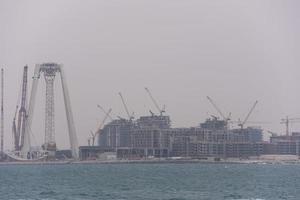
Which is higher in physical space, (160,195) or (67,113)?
(67,113)

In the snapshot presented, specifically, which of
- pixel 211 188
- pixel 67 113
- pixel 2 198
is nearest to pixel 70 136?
pixel 67 113

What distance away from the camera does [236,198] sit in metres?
64.7

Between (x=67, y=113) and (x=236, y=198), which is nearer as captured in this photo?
(x=236, y=198)

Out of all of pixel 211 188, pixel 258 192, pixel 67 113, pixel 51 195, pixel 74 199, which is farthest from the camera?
pixel 67 113

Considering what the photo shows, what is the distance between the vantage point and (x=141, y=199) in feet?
212

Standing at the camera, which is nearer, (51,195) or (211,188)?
(51,195)

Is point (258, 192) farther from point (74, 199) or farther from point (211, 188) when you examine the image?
point (74, 199)

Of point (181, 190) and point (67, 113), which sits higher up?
point (67, 113)

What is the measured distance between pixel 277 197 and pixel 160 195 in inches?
378

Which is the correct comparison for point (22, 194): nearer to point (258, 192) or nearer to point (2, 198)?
point (2, 198)

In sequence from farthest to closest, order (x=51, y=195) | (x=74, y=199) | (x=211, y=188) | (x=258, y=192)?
(x=211, y=188)
(x=258, y=192)
(x=51, y=195)
(x=74, y=199)

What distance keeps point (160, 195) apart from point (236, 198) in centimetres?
752

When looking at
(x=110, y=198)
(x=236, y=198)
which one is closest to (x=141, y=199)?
(x=110, y=198)

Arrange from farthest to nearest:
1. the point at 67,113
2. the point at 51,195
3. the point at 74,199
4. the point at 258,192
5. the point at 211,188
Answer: the point at 67,113
the point at 211,188
the point at 258,192
the point at 51,195
the point at 74,199
